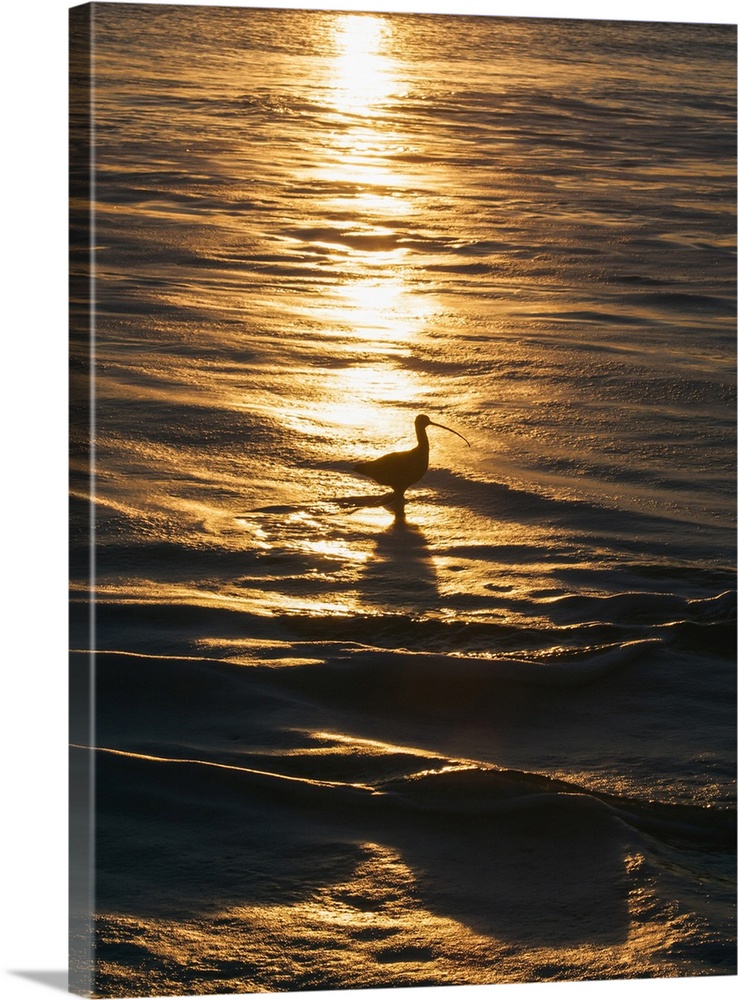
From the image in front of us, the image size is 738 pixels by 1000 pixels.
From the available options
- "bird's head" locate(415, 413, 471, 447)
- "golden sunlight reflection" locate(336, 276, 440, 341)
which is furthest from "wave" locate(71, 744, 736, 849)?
"golden sunlight reflection" locate(336, 276, 440, 341)

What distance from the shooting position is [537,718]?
496 centimetres

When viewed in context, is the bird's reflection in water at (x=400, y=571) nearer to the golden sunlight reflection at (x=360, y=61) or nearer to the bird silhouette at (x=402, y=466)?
the bird silhouette at (x=402, y=466)

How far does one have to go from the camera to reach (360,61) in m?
4.95

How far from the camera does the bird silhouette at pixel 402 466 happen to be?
4945mm

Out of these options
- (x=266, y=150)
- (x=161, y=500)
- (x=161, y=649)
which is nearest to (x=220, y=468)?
(x=161, y=500)

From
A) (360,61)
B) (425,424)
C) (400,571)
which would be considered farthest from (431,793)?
(360,61)

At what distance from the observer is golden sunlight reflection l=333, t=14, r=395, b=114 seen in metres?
4.94
